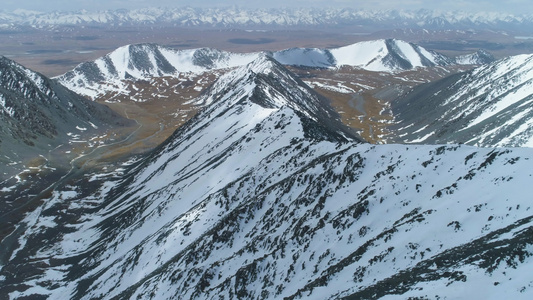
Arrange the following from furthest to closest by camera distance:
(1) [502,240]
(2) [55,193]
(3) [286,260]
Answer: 1. (2) [55,193]
2. (3) [286,260]
3. (1) [502,240]

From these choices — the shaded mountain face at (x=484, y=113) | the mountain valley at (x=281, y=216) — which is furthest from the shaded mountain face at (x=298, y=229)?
the shaded mountain face at (x=484, y=113)

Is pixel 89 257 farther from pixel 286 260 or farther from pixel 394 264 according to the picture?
pixel 394 264

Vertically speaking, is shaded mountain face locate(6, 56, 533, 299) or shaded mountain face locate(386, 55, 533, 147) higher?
shaded mountain face locate(386, 55, 533, 147)

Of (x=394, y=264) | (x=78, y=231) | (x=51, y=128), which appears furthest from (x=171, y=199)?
(x=51, y=128)

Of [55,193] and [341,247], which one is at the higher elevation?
[55,193]

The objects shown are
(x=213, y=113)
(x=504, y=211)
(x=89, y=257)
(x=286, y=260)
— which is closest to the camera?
(x=504, y=211)

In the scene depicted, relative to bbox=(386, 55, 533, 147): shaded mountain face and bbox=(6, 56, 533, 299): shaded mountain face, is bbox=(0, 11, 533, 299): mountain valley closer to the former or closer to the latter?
bbox=(6, 56, 533, 299): shaded mountain face

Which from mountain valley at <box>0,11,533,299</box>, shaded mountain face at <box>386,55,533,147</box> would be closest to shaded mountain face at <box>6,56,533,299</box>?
mountain valley at <box>0,11,533,299</box>
